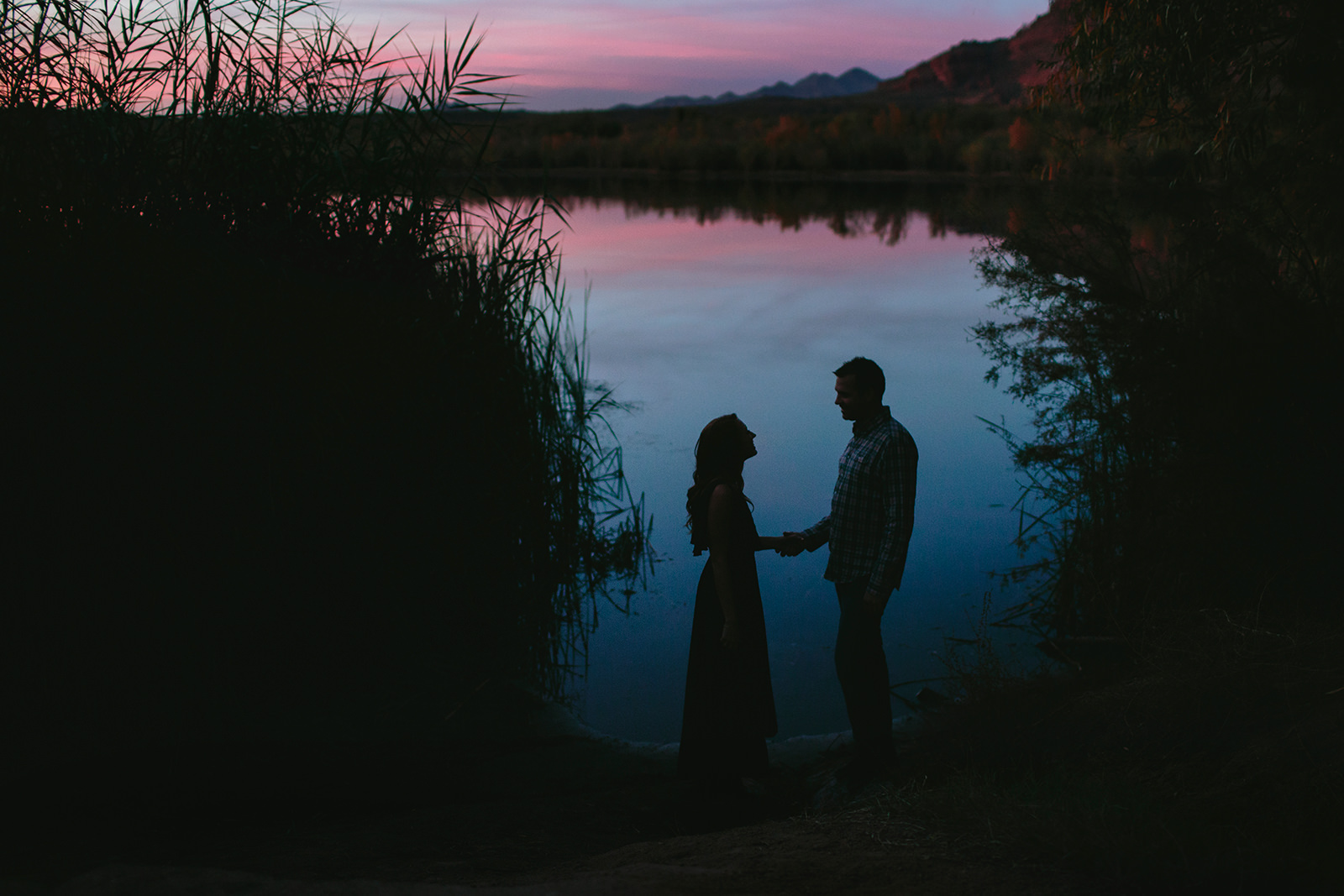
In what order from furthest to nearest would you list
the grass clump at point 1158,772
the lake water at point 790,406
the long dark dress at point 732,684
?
the lake water at point 790,406, the long dark dress at point 732,684, the grass clump at point 1158,772

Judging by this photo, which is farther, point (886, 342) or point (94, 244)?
point (886, 342)

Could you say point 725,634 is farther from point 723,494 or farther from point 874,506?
point 874,506

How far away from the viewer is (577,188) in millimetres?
42469

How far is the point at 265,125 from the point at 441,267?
3.91ft

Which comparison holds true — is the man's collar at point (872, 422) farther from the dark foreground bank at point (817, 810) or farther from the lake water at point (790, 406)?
the lake water at point (790, 406)

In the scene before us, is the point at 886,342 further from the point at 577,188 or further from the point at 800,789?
the point at 577,188

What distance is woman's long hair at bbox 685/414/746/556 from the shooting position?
3932mm

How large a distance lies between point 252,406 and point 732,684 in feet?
8.71

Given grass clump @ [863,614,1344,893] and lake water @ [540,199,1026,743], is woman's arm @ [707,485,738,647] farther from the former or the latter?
lake water @ [540,199,1026,743]

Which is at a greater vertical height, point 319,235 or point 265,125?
point 265,125

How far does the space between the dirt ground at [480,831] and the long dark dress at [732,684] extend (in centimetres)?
21

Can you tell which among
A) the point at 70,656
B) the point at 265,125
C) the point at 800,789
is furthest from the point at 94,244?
the point at 800,789

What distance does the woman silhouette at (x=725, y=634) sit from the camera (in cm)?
395

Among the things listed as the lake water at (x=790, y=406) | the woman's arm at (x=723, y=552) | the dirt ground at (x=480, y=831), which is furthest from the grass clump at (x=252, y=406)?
the woman's arm at (x=723, y=552)
